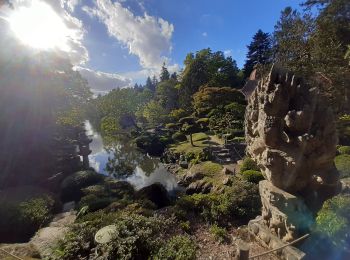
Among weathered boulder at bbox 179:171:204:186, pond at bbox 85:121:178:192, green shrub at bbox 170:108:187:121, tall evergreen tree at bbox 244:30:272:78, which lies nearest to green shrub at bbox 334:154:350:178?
weathered boulder at bbox 179:171:204:186

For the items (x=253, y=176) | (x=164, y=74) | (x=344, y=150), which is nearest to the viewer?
(x=253, y=176)

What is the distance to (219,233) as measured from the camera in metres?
7.88

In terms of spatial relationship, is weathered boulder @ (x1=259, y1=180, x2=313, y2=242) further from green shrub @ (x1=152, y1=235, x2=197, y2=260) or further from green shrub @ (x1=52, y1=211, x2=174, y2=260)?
green shrub @ (x1=52, y1=211, x2=174, y2=260)

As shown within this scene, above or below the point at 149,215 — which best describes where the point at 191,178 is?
below

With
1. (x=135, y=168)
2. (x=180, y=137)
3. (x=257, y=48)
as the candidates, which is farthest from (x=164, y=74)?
(x=135, y=168)

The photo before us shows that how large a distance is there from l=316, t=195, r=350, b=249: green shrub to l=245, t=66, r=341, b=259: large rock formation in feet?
1.62

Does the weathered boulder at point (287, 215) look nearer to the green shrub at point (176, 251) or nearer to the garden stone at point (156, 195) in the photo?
the green shrub at point (176, 251)

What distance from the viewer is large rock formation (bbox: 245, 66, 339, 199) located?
5.63 m

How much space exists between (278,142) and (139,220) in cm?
501

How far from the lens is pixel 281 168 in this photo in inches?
245

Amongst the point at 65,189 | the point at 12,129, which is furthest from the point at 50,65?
the point at 65,189

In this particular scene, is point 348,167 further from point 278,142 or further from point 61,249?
point 61,249

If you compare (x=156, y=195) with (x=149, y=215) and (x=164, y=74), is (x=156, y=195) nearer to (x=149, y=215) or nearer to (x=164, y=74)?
(x=149, y=215)

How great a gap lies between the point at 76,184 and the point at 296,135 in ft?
46.3
